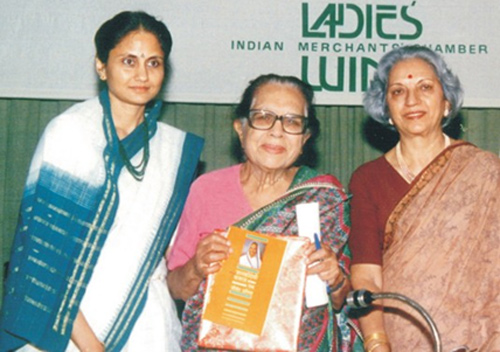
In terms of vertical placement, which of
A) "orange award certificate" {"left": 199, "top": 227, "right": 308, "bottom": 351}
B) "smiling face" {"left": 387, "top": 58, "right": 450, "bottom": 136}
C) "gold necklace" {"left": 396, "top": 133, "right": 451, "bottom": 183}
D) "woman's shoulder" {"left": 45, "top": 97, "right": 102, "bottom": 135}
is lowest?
"orange award certificate" {"left": 199, "top": 227, "right": 308, "bottom": 351}

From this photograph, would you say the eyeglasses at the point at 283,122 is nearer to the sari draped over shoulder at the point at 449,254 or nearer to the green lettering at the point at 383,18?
the sari draped over shoulder at the point at 449,254

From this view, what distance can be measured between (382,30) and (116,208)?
2488 millimetres

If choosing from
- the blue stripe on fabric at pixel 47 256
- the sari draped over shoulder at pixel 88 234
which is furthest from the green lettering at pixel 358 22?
the blue stripe on fabric at pixel 47 256

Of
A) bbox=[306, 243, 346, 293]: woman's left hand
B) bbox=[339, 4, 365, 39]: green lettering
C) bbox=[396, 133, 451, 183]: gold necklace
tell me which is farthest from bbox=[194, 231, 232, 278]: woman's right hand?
bbox=[339, 4, 365, 39]: green lettering

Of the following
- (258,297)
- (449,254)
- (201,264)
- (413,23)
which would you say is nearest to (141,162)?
(201,264)

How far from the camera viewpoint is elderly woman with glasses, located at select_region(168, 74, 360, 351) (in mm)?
2408

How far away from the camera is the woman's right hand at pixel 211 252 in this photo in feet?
7.39

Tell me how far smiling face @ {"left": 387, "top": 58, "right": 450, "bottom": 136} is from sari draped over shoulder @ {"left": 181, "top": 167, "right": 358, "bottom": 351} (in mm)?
367

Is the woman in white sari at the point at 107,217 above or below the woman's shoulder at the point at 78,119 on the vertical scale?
below

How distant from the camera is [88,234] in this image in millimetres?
2248

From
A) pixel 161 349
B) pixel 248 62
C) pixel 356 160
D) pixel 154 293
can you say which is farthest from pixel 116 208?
pixel 356 160

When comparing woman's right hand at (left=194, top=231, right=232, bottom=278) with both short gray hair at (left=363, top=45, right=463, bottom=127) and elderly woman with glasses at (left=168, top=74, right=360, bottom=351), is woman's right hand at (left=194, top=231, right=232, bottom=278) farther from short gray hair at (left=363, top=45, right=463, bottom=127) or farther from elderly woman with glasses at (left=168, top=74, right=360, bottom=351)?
short gray hair at (left=363, top=45, right=463, bottom=127)

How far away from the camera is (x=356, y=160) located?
4891 mm

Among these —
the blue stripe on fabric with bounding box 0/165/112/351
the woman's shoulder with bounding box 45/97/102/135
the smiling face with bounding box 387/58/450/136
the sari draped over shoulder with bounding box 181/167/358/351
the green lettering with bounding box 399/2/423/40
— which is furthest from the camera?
the green lettering with bounding box 399/2/423/40
